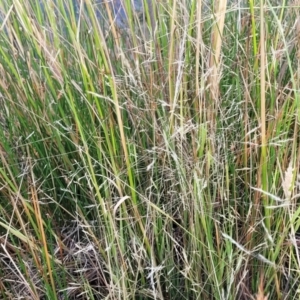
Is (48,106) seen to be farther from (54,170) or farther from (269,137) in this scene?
(269,137)

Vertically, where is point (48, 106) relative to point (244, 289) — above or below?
above

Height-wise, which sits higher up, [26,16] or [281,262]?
[26,16]

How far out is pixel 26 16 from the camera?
2.98 ft

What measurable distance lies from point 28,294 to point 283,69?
0.55 meters

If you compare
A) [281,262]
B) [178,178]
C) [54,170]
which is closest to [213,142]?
[178,178]

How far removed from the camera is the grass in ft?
2.55

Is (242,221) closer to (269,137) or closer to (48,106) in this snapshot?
(269,137)

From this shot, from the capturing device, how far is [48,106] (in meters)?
0.95

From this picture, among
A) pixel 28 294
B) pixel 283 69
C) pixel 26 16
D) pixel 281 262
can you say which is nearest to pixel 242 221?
pixel 281 262

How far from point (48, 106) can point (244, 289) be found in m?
0.45

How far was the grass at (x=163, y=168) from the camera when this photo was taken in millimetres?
777

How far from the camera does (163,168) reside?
84cm

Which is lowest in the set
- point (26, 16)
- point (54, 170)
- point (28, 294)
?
point (28, 294)

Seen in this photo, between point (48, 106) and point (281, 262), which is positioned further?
point (48, 106)
